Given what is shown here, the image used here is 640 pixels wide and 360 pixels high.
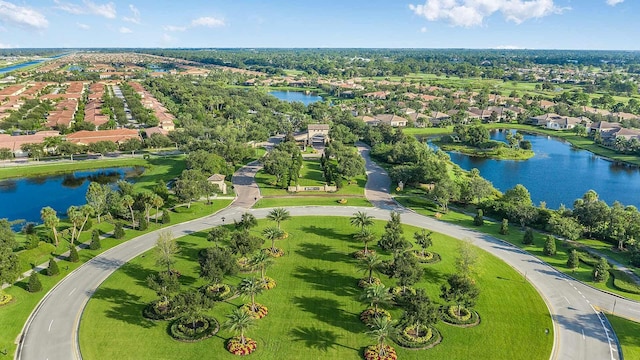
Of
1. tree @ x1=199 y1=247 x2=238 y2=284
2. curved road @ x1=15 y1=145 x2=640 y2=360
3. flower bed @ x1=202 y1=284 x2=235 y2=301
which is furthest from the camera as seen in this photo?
flower bed @ x1=202 y1=284 x2=235 y2=301

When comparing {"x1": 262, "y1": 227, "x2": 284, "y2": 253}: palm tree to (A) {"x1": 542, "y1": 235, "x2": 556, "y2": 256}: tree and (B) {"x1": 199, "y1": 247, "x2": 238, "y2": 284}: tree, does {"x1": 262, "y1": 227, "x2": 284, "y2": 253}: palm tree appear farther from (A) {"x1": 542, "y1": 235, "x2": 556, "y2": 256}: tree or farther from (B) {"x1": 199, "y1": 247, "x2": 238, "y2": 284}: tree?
(A) {"x1": 542, "y1": 235, "x2": 556, "y2": 256}: tree

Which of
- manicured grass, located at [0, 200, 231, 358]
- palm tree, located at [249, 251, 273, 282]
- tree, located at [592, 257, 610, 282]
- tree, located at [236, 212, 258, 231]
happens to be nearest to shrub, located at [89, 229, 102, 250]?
manicured grass, located at [0, 200, 231, 358]

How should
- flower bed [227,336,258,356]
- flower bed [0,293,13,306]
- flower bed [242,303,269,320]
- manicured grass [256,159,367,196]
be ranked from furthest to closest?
manicured grass [256,159,367,196]
flower bed [0,293,13,306]
flower bed [242,303,269,320]
flower bed [227,336,258,356]

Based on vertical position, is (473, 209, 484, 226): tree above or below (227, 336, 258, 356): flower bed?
above

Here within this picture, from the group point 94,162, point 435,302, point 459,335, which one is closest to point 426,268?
point 435,302

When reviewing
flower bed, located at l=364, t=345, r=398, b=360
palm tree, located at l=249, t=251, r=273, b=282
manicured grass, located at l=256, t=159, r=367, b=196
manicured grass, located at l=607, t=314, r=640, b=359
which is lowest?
flower bed, located at l=364, t=345, r=398, b=360

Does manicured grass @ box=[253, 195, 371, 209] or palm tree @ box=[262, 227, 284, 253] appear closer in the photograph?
palm tree @ box=[262, 227, 284, 253]

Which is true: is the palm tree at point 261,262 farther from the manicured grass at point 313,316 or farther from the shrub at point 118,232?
the shrub at point 118,232

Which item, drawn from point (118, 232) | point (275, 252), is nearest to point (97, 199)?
point (118, 232)
